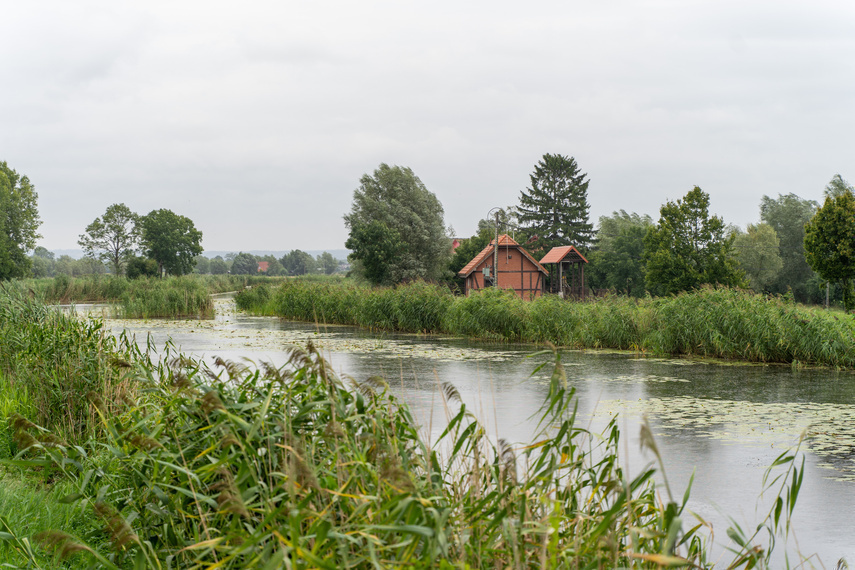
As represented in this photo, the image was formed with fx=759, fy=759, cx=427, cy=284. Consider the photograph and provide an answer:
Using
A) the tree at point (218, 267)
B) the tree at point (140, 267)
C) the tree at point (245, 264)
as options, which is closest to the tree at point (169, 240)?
the tree at point (140, 267)

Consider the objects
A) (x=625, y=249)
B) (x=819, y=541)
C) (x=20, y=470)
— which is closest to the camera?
(x=819, y=541)

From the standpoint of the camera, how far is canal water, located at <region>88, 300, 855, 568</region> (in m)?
6.05

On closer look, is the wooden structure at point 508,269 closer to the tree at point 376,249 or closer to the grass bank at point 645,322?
the tree at point 376,249

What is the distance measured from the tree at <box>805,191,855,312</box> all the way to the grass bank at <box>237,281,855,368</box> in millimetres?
12451

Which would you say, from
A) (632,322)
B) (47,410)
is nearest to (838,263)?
(632,322)

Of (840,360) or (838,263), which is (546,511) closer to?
(840,360)

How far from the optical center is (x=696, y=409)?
34.8ft

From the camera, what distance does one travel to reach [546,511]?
3854 millimetres

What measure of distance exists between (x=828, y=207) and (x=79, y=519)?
34.4 meters

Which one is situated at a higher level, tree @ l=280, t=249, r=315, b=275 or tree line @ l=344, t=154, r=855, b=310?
tree @ l=280, t=249, r=315, b=275

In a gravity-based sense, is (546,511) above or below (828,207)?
below

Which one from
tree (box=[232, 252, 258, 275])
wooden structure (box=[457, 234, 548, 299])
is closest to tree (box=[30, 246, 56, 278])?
tree (box=[232, 252, 258, 275])

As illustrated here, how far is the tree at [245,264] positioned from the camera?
167 m

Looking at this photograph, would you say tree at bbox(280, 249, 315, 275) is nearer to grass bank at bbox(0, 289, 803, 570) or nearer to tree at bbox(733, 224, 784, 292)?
tree at bbox(733, 224, 784, 292)
